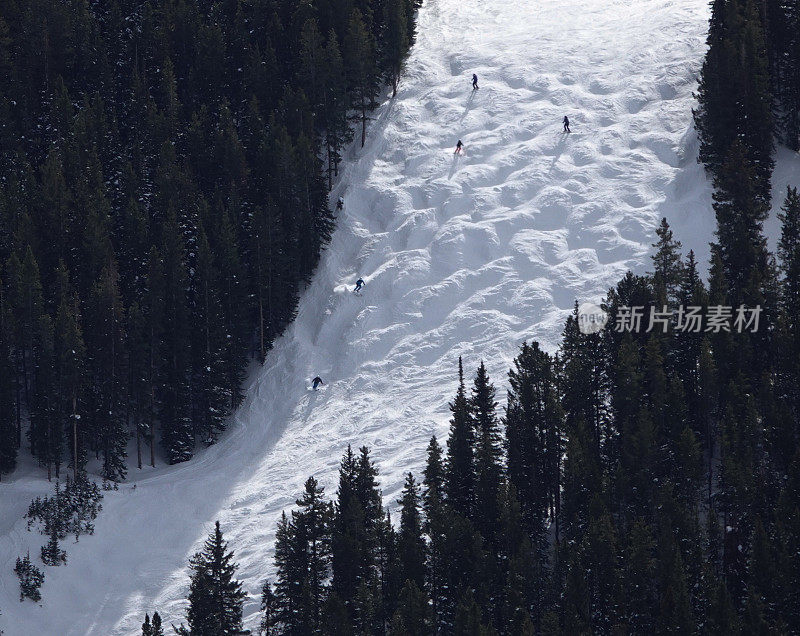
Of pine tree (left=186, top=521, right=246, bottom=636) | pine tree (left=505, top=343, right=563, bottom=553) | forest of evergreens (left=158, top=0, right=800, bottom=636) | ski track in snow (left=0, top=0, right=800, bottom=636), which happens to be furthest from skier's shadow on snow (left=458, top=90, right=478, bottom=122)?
pine tree (left=186, top=521, right=246, bottom=636)

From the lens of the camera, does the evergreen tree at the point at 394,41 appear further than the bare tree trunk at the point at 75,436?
Yes

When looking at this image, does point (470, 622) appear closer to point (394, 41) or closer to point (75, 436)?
point (75, 436)

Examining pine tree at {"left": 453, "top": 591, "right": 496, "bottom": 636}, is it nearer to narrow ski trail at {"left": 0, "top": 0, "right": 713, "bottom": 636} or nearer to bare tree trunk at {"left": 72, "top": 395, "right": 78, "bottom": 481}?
narrow ski trail at {"left": 0, "top": 0, "right": 713, "bottom": 636}

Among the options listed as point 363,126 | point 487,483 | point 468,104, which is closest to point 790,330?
point 487,483

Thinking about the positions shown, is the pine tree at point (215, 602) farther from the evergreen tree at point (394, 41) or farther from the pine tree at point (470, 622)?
the evergreen tree at point (394, 41)

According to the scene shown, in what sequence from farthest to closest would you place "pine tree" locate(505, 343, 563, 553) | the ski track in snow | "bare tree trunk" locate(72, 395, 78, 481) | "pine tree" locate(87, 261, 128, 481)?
1. "pine tree" locate(87, 261, 128, 481)
2. "bare tree trunk" locate(72, 395, 78, 481)
3. the ski track in snow
4. "pine tree" locate(505, 343, 563, 553)

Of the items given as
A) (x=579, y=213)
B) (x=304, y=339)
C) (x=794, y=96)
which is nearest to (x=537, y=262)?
(x=579, y=213)

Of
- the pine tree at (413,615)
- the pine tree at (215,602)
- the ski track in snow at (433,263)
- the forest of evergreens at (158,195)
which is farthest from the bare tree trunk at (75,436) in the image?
the pine tree at (413,615)
